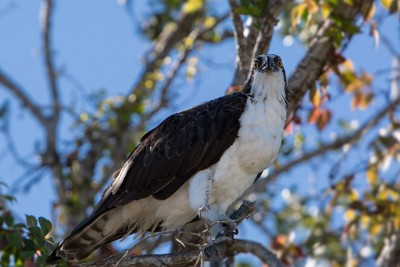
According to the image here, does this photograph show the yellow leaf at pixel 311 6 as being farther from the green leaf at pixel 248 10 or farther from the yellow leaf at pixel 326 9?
the green leaf at pixel 248 10

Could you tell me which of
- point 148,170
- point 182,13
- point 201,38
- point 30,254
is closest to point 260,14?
point 148,170

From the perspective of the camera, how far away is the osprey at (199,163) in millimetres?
6648

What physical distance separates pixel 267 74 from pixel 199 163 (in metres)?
0.84

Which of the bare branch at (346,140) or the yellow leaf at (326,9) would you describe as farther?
the bare branch at (346,140)

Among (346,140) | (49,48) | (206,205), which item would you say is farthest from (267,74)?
(49,48)

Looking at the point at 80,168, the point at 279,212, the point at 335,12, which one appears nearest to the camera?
the point at 335,12

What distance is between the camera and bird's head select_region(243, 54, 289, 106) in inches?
269

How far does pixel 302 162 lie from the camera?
9664 mm

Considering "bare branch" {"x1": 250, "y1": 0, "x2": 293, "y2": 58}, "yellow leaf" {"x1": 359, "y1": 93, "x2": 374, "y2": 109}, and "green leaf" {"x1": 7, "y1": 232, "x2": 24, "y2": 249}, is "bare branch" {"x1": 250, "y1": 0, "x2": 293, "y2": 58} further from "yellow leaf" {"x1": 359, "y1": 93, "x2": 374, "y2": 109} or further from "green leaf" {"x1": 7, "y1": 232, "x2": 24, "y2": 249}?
"yellow leaf" {"x1": 359, "y1": 93, "x2": 374, "y2": 109}

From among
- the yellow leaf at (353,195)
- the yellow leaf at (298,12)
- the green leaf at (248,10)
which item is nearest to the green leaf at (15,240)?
the green leaf at (248,10)

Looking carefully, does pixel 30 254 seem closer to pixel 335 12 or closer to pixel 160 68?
pixel 335 12

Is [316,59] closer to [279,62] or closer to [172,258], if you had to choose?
[279,62]

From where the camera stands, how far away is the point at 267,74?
22.4 ft

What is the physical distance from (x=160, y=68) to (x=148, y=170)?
3886 mm
